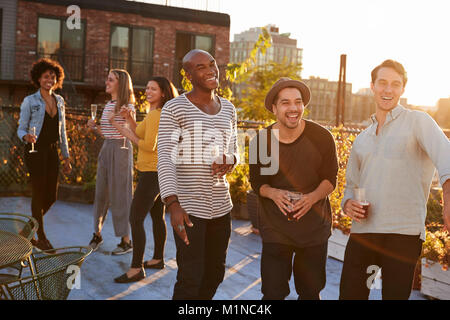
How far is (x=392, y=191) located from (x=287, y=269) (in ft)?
2.66

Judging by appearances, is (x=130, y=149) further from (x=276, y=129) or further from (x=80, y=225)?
(x=276, y=129)

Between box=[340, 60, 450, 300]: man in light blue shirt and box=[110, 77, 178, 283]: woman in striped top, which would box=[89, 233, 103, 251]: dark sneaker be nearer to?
box=[110, 77, 178, 283]: woman in striped top

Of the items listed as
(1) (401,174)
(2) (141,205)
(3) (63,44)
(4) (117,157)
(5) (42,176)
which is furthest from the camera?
(3) (63,44)

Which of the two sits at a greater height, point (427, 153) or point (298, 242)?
point (427, 153)

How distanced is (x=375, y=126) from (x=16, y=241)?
236 cm

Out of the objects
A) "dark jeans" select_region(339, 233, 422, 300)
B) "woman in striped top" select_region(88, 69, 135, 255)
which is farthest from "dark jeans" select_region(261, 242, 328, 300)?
"woman in striped top" select_region(88, 69, 135, 255)

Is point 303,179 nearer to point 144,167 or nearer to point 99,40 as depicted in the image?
point 144,167

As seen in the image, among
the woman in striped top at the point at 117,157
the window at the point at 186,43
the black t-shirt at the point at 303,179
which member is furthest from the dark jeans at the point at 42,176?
the window at the point at 186,43

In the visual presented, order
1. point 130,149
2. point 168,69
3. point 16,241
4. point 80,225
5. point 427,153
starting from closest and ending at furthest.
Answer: point 427,153
point 16,241
point 130,149
point 80,225
point 168,69

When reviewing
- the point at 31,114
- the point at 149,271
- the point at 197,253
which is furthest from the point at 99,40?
the point at 197,253

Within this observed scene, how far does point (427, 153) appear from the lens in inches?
113

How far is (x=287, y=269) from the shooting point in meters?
3.19

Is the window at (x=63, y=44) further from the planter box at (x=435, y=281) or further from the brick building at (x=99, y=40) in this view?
the planter box at (x=435, y=281)
